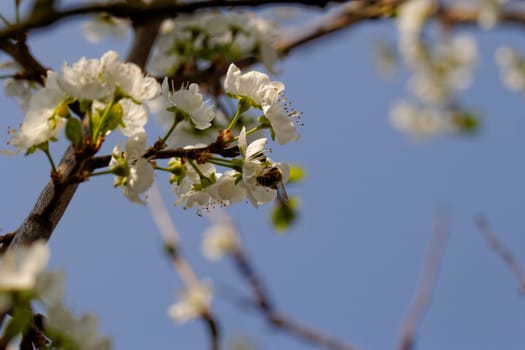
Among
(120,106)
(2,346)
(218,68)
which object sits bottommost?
(218,68)

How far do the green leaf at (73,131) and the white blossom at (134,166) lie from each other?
70 millimetres

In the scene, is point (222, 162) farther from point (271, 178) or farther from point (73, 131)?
point (73, 131)

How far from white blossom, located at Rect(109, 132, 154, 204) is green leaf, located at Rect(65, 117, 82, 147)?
7cm

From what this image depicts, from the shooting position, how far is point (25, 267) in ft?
2.46

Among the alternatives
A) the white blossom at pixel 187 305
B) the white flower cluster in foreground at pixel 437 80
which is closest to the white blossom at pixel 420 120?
the white flower cluster in foreground at pixel 437 80

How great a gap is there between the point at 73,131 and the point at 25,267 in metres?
0.33

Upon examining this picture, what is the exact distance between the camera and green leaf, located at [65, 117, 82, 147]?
1021mm

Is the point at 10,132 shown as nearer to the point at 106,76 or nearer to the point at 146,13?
the point at 106,76

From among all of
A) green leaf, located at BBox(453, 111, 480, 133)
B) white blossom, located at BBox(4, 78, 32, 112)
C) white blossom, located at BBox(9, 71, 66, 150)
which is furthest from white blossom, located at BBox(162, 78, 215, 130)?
green leaf, located at BBox(453, 111, 480, 133)

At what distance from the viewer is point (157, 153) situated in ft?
3.60

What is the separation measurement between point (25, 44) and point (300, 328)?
2144mm

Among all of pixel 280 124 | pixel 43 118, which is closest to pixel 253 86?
pixel 280 124

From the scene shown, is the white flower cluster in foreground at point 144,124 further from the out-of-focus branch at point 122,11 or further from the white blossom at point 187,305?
the white blossom at point 187,305

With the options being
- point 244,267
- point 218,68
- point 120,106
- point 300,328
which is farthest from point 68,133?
point 244,267
